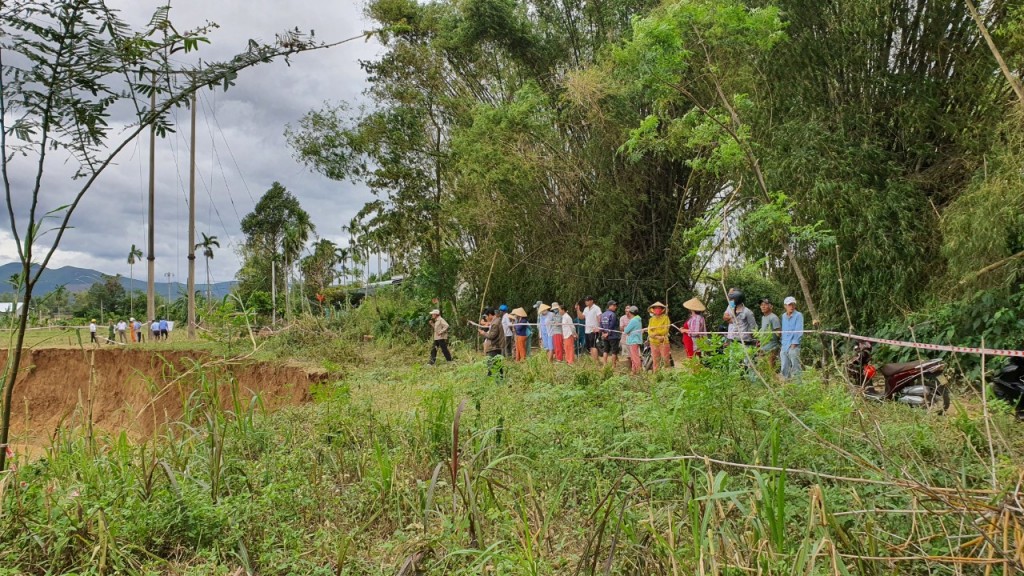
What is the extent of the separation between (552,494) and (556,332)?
9302mm

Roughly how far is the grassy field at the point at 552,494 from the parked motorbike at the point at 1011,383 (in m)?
1.15

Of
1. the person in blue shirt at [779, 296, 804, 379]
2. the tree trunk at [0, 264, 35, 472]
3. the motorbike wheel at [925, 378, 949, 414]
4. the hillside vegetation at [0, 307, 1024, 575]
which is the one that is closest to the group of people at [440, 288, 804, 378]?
the person in blue shirt at [779, 296, 804, 379]

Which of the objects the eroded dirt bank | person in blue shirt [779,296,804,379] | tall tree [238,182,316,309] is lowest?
the eroded dirt bank

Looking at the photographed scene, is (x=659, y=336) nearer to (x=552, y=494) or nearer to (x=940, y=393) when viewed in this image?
(x=940, y=393)

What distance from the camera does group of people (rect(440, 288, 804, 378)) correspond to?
8.37 metres

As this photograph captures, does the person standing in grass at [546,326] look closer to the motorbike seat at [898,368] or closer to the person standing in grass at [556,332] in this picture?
the person standing in grass at [556,332]

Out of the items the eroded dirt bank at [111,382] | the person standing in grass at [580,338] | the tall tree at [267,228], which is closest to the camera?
the eroded dirt bank at [111,382]

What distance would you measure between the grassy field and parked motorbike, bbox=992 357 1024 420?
1.15 metres

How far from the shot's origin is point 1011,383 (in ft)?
19.2

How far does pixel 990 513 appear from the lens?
1.90 m

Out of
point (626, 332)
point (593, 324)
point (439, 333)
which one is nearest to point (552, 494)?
point (626, 332)

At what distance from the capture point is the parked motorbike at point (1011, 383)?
5.78 m

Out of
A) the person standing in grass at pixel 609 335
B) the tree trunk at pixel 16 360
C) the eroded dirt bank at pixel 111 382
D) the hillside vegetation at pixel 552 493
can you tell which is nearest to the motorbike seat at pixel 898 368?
the hillside vegetation at pixel 552 493

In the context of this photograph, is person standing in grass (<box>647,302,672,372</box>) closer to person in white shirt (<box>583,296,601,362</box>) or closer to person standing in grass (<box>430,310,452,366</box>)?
person in white shirt (<box>583,296,601,362</box>)
